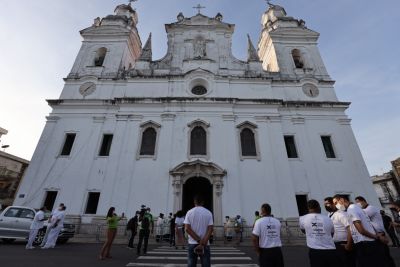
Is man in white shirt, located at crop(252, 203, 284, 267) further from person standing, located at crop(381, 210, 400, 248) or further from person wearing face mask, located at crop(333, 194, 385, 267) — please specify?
person standing, located at crop(381, 210, 400, 248)

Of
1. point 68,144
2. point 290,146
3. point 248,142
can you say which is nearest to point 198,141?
point 248,142

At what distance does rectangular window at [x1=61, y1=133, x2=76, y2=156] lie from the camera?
669 inches

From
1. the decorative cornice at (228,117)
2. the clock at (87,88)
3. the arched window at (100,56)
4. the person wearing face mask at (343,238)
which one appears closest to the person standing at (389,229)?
the person wearing face mask at (343,238)

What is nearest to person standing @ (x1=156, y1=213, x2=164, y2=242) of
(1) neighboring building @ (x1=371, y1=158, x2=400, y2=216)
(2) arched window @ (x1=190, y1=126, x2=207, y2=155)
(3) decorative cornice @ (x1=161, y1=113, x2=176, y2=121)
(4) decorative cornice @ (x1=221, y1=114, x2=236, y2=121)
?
(2) arched window @ (x1=190, y1=126, x2=207, y2=155)

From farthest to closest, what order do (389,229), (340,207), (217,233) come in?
(217,233) < (389,229) < (340,207)

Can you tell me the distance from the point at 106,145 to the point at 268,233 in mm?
15650

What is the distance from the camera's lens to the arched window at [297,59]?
22.2 m

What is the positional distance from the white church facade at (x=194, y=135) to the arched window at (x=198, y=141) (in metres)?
0.07

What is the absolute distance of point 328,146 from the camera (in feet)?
57.7

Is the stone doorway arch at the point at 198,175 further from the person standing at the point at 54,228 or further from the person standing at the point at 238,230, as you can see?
the person standing at the point at 54,228

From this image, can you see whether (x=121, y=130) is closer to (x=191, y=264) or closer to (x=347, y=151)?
(x=191, y=264)

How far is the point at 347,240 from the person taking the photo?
13.8 ft

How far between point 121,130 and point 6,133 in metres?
32.2

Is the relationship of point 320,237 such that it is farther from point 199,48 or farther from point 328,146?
point 199,48
